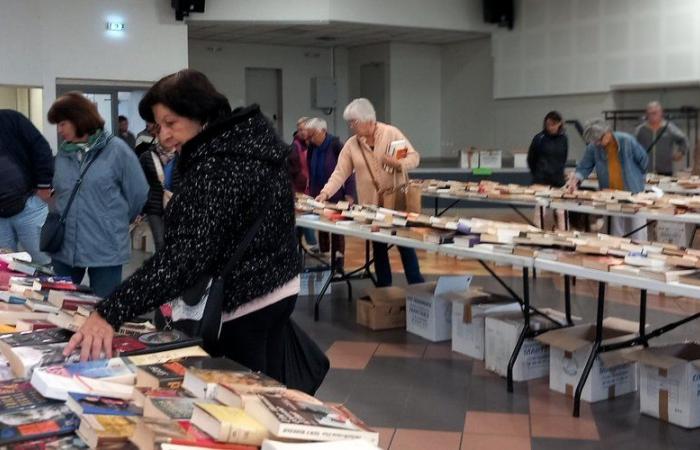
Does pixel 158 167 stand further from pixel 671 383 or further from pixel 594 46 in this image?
pixel 594 46

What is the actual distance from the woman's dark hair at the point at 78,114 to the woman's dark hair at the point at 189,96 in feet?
5.14

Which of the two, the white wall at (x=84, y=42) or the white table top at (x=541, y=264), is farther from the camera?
the white wall at (x=84, y=42)

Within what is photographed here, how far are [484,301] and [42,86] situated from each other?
336 inches

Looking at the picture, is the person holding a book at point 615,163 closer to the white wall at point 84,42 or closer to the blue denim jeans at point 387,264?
the blue denim jeans at point 387,264

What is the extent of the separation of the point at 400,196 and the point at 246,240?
384 centimetres

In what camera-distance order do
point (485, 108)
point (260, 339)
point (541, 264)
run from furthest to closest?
point (485, 108), point (541, 264), point (260, 339)

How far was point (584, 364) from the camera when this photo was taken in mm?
3963

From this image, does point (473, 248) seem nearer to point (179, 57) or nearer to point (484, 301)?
point (484, 301)

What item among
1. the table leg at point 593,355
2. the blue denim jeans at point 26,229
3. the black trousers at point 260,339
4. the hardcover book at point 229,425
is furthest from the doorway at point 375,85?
the hardcover book at point 229,425

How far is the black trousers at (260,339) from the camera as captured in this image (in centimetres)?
212

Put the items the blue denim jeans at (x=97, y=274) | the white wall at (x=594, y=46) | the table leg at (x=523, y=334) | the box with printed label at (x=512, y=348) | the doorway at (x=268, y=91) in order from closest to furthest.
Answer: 1. the blue denim jeans at (x=97, y=274)
2. the table leg at (x=523, y=334)
3. the box with printed label at (x=512, y=348)
4. the white wall at (x=594, y=46)
5. the doorway at (x=268, y=91)

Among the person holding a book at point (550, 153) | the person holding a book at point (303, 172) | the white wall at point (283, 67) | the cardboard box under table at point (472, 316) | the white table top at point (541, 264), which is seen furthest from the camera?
the white wall at point (283, 67)

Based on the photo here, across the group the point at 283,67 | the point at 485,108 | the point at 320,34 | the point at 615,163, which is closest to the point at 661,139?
the point at 615,163

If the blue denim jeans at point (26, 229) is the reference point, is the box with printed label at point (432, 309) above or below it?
below
